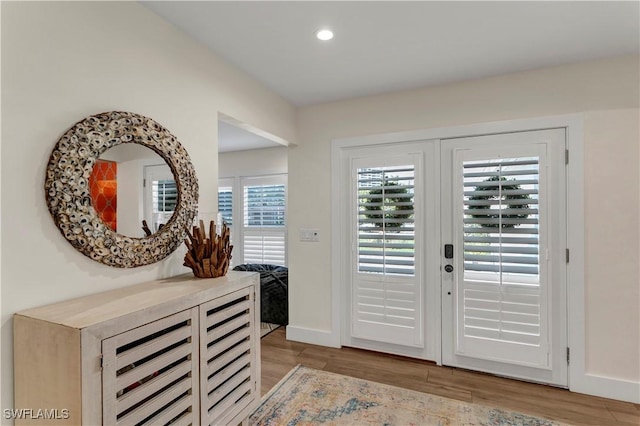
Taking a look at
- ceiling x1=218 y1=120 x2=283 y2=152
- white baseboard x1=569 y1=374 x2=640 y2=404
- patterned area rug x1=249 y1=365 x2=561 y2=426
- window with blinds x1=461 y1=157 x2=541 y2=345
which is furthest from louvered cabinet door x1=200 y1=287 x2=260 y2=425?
ceiling x1=218 y1=120 x2=283 y2=152

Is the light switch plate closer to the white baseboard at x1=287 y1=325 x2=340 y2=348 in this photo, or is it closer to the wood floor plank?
the white baseboard at x1=287 y1=325 x2=340 y2=348

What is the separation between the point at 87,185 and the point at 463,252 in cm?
260

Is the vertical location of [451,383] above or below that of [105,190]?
below

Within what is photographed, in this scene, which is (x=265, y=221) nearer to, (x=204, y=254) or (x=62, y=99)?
(x=204, y=254)

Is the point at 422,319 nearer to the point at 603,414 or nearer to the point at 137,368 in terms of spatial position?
the point at 603,414

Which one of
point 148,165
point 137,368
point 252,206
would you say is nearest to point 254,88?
point 148,165

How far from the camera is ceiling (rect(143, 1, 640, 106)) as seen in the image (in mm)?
1766

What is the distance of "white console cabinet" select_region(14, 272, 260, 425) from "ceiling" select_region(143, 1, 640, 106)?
1.48m

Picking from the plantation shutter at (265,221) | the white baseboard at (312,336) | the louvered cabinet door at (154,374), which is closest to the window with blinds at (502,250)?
the white baseboard at (312,336)

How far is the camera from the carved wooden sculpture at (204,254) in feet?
6.23

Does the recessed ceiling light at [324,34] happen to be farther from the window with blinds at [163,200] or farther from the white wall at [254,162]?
the white wall at [254,162]

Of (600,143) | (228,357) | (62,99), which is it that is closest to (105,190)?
(62,99)

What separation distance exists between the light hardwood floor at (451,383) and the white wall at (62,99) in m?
1.55

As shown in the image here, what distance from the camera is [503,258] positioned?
2.59 metres
